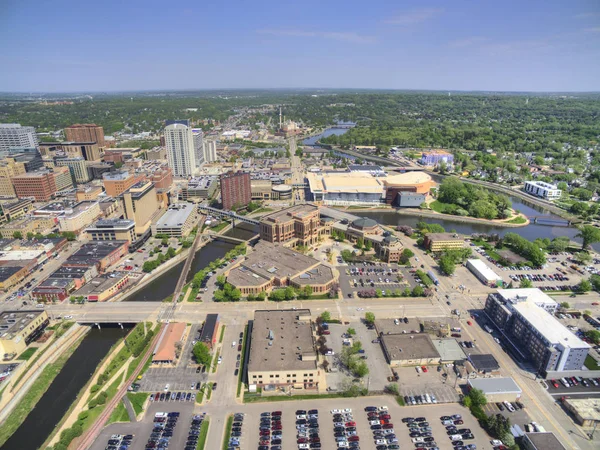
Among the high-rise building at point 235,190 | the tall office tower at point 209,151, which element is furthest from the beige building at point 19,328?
the tall office tower at point 209,151

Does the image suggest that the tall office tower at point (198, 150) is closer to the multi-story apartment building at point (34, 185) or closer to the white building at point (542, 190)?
the multi-story apartment building at point (34, 185)

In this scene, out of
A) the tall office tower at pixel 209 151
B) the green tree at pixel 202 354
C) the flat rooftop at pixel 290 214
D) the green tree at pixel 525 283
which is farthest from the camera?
the tall office tower at pixel 209 151

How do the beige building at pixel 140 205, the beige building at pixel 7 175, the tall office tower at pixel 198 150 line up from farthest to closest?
the tall office tower at pixel 198 150, the beige building at pixel 7 175, the beige building at pixel 140 205

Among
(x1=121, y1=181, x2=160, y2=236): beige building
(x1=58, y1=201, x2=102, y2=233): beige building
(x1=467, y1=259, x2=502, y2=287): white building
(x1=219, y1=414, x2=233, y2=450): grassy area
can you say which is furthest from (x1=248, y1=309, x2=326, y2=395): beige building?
(x1=58, y1=201, x2=102, y2=233): beige building

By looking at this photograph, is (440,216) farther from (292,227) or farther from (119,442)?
(119,442)

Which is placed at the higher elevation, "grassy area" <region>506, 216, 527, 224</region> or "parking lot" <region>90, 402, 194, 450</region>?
"parking lot" <region>90, 402, 194, 450</region>

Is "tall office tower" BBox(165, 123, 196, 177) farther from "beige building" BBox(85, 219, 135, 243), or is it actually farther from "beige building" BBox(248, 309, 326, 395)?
"beige building" BBox(248, 309, 326, 395)
